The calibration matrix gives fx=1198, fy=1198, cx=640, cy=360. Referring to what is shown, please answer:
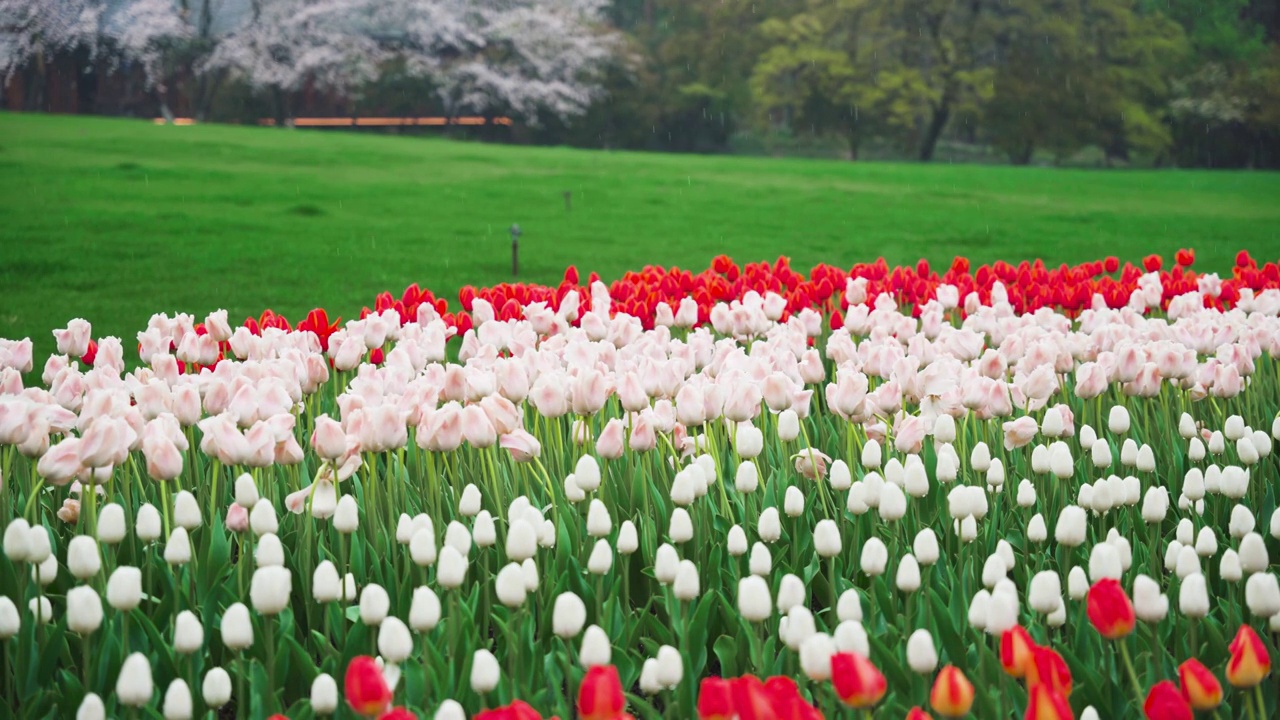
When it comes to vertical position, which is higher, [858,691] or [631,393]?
[631,393]

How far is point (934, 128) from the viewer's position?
126 ft

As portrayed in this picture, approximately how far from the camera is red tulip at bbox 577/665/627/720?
5.98 ft

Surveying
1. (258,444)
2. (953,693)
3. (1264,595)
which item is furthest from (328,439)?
(1264,595)

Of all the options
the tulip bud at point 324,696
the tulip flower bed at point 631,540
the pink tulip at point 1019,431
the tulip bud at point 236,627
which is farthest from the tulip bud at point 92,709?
the pink tulip at point 1019,431

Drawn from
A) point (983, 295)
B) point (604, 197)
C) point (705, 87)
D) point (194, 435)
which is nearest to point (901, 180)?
point (604, 197)

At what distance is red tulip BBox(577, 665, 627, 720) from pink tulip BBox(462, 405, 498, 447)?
1.26m

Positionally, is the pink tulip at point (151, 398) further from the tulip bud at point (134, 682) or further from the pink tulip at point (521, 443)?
the tulip bud at point (134, 682)

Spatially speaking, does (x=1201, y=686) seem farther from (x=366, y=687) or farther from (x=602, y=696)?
(x=366, y=687)

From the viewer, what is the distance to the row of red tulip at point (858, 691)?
1.75 meters

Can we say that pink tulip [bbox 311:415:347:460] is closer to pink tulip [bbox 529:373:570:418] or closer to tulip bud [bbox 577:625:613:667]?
pink tulip [bbox 529:373:570:418]

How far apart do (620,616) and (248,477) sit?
3.08ft

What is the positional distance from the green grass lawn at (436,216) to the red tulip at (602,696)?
8016 mm

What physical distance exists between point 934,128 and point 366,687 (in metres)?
38.6

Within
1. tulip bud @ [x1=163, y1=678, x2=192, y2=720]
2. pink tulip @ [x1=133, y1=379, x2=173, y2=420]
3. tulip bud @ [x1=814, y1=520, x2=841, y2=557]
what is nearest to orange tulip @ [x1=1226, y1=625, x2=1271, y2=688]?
tulip bud @ [x1=814, y1=520, x2=841, y2=557]
